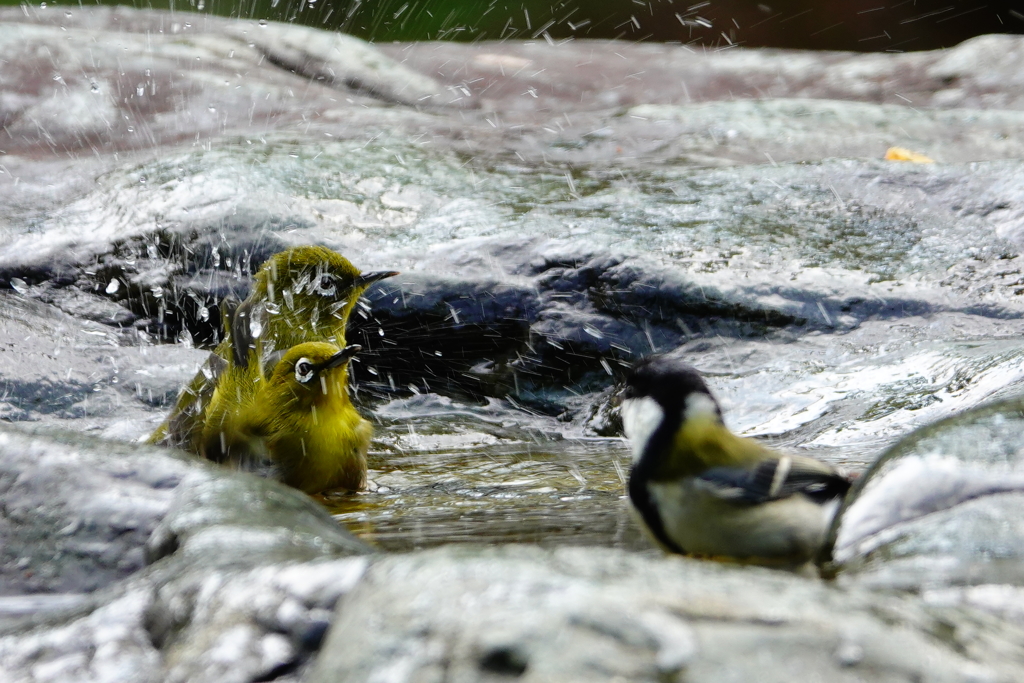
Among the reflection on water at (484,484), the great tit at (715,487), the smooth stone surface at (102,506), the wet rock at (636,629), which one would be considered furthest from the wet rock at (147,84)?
the wet rock at (636,629)

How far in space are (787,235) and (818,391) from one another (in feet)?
3.74

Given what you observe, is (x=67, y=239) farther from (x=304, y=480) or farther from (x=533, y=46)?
(x=533, y=46)

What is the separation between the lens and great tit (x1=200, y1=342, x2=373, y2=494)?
4.03 meters

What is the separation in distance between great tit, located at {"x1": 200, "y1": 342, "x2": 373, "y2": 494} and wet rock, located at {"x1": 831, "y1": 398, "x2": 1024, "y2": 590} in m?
2.03

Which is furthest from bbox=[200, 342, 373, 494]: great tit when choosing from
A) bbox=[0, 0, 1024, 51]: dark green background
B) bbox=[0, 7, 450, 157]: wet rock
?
bbox=[0, 0, 1024, 51]: dark green background

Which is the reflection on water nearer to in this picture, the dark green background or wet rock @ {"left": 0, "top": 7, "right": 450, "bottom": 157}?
wet rock @ {"left": 0, "top": 7, "right": 450, "bottom": 157}

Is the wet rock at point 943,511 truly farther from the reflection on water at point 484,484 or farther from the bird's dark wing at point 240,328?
the bird's dark wing at point 240,328

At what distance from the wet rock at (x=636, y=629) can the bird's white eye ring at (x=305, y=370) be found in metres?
2.31

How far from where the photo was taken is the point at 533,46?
37.1 ft

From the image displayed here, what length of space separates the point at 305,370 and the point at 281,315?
72cm

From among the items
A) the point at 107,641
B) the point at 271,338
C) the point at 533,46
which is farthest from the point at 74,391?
the point at 533,46

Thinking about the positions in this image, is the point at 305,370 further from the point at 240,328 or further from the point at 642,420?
the point at 642,420

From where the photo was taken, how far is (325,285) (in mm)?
4762

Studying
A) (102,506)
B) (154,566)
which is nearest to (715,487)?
(154,566)
